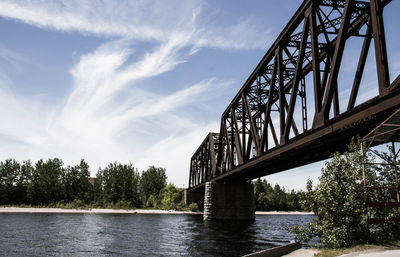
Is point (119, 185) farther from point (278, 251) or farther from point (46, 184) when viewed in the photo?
point (278, 251)

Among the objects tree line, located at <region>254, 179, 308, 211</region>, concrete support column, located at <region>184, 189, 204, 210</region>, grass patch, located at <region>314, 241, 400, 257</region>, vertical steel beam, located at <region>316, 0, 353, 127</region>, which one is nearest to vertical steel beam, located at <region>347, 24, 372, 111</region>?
vertical steel beam, located at <region>316, 0, 353, 127</region>

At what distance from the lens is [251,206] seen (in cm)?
5209

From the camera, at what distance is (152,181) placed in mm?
118875

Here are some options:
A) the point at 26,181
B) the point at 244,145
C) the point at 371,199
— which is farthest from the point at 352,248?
the point at 26,181

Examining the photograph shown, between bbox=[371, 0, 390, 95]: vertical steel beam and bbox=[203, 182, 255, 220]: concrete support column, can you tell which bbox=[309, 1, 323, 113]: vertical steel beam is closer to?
bbox=[371, 0, 390, 95]: vertical steel beam

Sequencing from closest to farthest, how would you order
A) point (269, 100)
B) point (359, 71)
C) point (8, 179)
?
1. point (359, 71)
2. point (269, 100)
3. point (8, 179)

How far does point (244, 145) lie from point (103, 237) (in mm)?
18841

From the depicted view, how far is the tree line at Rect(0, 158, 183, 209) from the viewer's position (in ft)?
296

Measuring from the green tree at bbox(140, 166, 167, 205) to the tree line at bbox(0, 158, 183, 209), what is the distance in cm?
302

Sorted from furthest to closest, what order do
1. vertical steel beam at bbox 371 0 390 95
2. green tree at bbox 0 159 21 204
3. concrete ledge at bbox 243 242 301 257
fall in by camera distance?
1. green tree at bbox 0 159 21 204
2. concrete ledge at bbox 243 242 301 257
3. vertical steel beam at bbox 371 0 390 95

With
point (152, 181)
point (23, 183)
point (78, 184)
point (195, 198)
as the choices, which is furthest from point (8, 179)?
point (195, 198)

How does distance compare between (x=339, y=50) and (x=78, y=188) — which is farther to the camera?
(x=78, y=188)

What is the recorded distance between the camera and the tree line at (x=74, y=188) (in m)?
90.2

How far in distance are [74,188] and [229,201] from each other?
66.9 m
